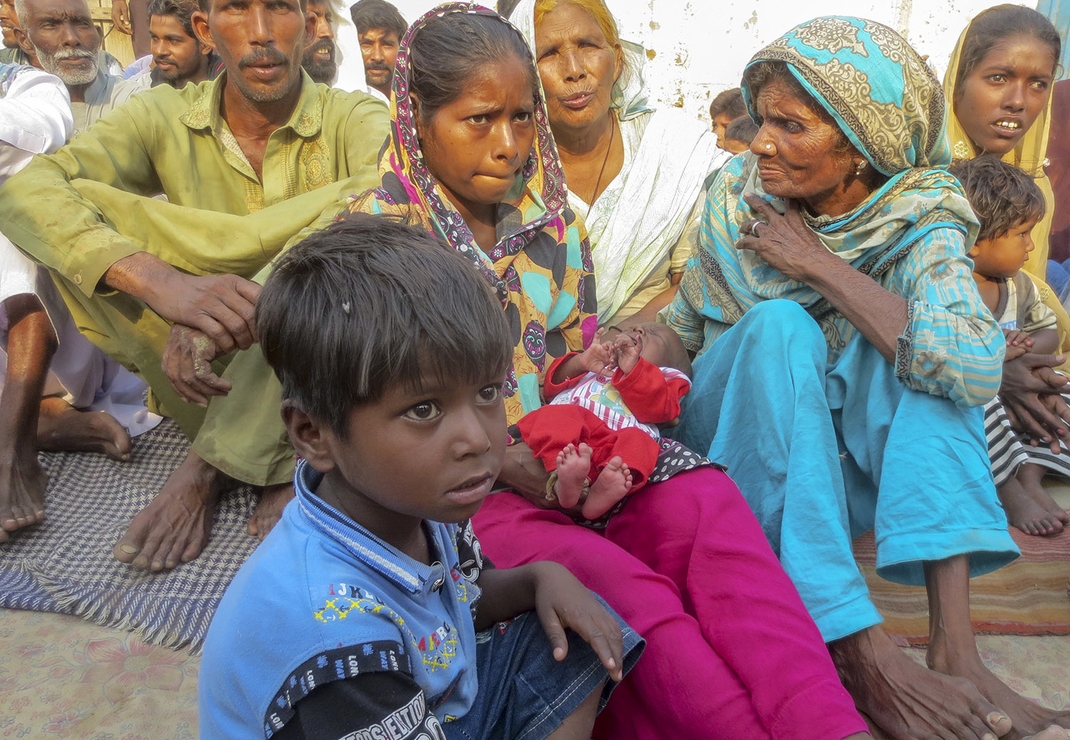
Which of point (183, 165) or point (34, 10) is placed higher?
point (34, 10)

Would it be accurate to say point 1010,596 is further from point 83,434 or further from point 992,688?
point 83,434

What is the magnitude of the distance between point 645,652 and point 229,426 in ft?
5.31

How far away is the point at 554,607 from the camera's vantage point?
1522 mm

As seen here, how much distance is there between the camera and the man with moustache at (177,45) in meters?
4.80

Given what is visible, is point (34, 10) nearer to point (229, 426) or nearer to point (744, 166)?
point (229, 426)

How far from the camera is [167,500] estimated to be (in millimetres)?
2613

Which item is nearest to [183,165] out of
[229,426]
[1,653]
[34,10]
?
[229,426]

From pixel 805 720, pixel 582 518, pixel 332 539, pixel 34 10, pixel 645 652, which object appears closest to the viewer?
pixel 332 539

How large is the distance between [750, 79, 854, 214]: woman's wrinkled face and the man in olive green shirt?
1309mm

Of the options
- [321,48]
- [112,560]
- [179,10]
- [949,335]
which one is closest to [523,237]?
[949,335]

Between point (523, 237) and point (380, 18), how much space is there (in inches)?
203

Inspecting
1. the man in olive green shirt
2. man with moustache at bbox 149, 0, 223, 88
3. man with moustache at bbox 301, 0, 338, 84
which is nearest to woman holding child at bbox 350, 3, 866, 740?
the man in olive green shirt

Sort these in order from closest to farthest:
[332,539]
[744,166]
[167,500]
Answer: [332,539] < [167,500] < [744,166]

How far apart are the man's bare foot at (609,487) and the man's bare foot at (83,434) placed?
6.75 feet
